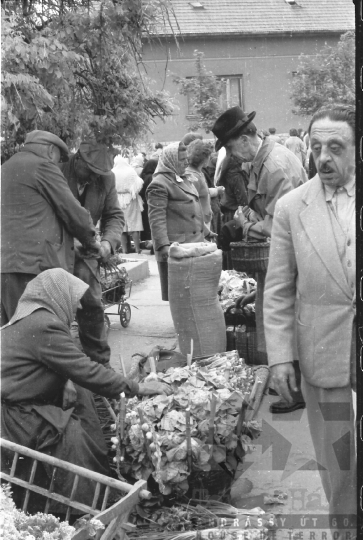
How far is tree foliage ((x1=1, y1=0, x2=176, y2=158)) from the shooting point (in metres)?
5.02

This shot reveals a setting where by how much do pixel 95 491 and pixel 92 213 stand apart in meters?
3.58

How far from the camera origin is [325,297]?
3.34 metres

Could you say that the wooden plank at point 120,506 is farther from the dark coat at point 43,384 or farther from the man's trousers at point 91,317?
the man's trousers at point 91,317

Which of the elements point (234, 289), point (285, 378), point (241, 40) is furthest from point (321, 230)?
point (241, 40)

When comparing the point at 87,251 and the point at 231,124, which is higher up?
the point at 231,124

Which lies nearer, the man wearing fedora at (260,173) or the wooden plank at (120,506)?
the wooden plank at (120,506)

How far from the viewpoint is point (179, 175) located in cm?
739

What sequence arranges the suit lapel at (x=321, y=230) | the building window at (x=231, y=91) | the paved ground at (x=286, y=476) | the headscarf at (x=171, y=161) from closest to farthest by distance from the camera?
the suit lapel at (x=321, y=230) < the paved ground at (x=286, y=476) < the headscarf at (x=171, y=161) < the building window at (x=231, y=91)

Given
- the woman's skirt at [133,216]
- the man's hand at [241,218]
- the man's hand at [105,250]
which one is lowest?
the woman's skirt at [133,216]

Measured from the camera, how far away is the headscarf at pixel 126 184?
1459 cm

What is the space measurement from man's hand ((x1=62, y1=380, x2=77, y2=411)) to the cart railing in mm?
384

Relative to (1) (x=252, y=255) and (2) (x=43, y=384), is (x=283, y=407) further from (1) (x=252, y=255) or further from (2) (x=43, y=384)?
(2) (x=43, y=384)

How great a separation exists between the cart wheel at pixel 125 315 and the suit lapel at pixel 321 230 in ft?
17.5

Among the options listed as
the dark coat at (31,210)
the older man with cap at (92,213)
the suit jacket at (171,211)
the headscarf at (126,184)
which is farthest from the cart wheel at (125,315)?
the headscarf at (126,184)
